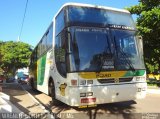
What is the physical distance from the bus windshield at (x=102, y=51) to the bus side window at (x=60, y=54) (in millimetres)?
640

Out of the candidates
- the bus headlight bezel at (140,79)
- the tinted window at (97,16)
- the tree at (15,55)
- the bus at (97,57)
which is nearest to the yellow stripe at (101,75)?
the bus at (97,57)

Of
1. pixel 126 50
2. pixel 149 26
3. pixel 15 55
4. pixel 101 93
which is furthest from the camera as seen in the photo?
pixel 15 55

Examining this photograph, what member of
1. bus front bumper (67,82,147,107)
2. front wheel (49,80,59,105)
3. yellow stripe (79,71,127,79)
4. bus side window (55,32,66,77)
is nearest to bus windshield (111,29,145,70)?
yellow stripe (79,71,127,79)

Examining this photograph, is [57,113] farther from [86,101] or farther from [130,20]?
[130,20]

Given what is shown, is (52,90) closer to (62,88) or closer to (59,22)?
(62,88)

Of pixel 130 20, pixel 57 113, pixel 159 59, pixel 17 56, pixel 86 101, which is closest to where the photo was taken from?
pixel 86 101

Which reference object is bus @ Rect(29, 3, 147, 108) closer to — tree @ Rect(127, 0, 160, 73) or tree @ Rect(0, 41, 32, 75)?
tree @ Rect(127, 0, 160, 73)

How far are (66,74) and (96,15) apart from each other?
2.36m

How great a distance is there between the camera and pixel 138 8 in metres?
20.6

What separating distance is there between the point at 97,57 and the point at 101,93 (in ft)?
3.84

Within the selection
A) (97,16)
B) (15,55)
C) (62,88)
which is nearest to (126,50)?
(97,16)

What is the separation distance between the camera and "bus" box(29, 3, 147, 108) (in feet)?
30.8

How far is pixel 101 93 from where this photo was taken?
31.2 feet

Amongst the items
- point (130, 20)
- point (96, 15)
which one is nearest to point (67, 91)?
point (96, 15)
